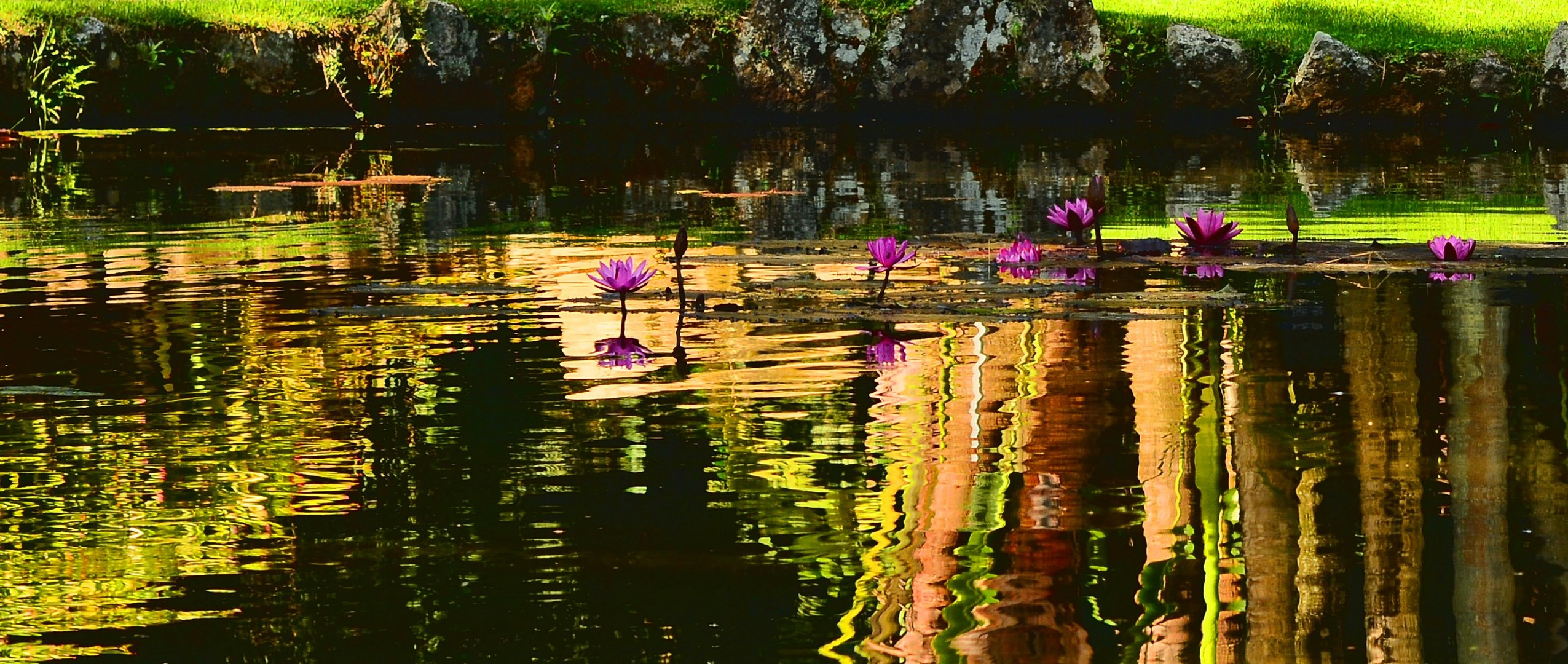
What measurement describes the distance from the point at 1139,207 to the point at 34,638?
298 inches

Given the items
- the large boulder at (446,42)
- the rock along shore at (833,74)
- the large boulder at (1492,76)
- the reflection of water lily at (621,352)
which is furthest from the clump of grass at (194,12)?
the reflection of water lily at (621,352)

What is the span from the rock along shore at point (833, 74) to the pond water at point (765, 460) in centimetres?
1098

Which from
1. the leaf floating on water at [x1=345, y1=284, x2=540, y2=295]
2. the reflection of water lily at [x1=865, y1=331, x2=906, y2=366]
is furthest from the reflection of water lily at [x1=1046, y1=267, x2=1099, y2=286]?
the leaf floating on water at [x1=345, y1=284, x2=540, y2=295]

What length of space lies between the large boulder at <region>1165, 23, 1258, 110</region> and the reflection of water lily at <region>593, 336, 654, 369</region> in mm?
15355

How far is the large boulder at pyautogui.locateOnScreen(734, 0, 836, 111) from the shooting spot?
1952 cm

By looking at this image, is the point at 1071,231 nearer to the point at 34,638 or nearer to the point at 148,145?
the point at 34,638

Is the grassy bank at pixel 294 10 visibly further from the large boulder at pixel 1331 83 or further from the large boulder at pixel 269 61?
the large boulder at pixel 1331 83

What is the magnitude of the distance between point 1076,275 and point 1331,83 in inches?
537

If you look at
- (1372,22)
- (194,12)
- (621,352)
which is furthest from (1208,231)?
(1372,22)

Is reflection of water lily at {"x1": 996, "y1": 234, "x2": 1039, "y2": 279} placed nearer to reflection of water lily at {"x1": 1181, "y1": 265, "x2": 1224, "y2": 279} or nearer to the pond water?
the pond water

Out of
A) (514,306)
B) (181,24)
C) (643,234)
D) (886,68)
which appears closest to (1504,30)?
(886,68)

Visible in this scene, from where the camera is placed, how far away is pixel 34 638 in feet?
7.57

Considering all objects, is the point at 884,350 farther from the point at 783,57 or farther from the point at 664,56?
the point at 783,57

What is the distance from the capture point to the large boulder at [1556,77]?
18906 millimetres
